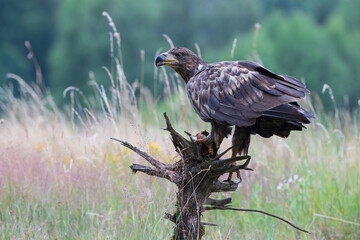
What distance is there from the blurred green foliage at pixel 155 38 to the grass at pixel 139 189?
25915mm

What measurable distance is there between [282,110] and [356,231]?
77.7 inches

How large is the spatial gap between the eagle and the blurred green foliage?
91.4ft

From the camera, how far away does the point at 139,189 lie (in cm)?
503

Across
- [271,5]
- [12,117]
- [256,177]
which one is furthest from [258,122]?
[271,5]

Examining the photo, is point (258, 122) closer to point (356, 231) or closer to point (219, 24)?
point (356, 231)

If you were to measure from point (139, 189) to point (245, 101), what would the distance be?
4.74 feet

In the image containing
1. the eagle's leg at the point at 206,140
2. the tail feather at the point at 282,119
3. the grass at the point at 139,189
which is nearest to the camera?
the tail feather at the point at 282,119

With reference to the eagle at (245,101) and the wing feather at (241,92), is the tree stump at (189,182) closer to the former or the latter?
the eagle at (245,101)

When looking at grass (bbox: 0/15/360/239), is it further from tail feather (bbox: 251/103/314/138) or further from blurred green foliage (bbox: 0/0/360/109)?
blurred green foliage (bbox: 0/0/360/109)

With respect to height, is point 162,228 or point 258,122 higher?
point 258,122

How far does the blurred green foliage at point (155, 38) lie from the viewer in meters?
35.7

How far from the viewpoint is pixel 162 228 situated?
459cm

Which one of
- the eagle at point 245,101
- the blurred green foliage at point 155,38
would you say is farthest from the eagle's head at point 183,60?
the blurred green foliage at point 155,38

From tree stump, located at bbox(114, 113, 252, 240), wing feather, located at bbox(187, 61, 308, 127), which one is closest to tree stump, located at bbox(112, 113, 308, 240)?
tree stump, located at bbox(114, 113, 252, 240)
